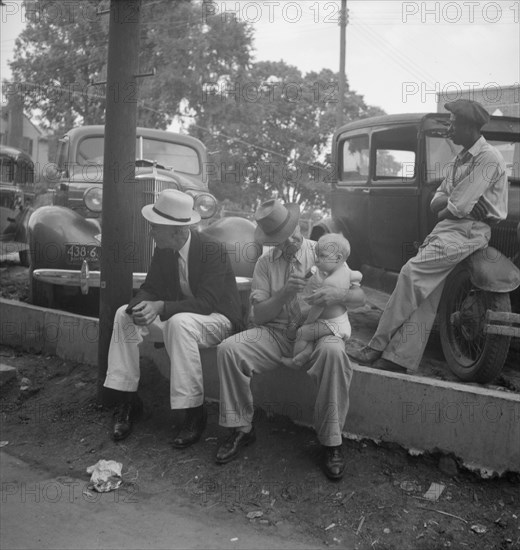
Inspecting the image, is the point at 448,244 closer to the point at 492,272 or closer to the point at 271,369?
the point at 492,272

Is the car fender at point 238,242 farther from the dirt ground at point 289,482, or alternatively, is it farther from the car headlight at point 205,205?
the dirt ground at point 289,482

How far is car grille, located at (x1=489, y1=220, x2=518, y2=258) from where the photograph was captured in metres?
4.93

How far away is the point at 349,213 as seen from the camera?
6723 millimetres

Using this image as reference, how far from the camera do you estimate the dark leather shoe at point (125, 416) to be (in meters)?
4.27

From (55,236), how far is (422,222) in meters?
3.08

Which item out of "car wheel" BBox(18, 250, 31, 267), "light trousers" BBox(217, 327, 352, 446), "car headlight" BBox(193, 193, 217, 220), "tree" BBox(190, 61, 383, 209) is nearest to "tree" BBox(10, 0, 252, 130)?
"tree" BBox(190, 61, 383, 209)

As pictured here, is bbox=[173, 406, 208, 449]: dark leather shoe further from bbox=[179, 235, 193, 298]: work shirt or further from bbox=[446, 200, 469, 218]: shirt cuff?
bbox=[446, 200, 469, 218]: shirt cuff

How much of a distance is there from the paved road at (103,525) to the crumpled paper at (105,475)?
7cm

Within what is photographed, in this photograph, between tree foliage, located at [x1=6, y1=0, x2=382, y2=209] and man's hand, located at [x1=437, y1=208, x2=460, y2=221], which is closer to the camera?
man's hand, located at [x1=437, y1=208, x2=460, y2=221]

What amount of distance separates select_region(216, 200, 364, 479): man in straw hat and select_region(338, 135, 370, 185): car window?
262 cm

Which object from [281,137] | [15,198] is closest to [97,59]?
[281,137]

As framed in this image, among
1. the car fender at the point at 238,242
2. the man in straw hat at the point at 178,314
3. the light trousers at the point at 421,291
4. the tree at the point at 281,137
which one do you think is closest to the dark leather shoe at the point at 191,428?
the man in straw hat at the point at 178,314

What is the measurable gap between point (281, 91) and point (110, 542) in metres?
33.3

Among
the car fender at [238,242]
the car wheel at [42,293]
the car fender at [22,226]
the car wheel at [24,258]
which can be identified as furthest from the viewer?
the car fender at [22,226]
